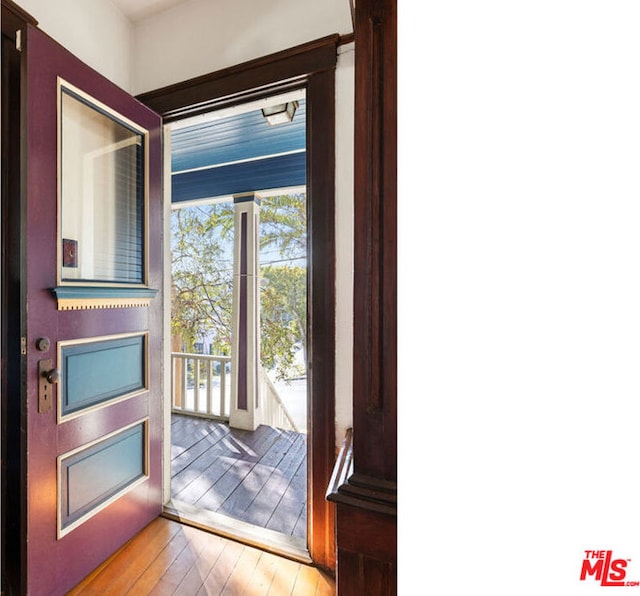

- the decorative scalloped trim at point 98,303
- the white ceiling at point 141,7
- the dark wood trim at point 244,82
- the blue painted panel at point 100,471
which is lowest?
the blue painted panel at point 100,471

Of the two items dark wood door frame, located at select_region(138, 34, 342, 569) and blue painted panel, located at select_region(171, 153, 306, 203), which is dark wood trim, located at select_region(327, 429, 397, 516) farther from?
blue painted panel, located at select_region(171, 153, 306, 203)

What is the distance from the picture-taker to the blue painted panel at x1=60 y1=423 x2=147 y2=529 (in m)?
1.22

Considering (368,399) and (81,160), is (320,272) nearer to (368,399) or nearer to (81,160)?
(368,399)

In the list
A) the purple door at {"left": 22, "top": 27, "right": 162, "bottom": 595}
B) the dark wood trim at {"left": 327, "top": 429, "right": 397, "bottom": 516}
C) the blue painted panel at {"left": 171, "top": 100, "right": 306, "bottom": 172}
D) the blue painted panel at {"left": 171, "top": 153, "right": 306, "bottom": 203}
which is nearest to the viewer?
the dark wood trim at {"left": 327, "top": 429, "right": 397, "bottom": 516}

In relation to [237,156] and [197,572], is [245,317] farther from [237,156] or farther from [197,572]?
[197,572]

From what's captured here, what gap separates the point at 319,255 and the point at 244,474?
169cm

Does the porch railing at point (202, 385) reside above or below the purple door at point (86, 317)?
below

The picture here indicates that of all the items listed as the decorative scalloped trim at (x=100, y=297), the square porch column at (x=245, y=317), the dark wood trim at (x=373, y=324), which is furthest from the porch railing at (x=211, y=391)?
the dark wood trim at (x=373, y=324)

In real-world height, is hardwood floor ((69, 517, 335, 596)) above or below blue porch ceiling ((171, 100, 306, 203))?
below

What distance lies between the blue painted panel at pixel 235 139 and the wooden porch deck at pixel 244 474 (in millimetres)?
2432

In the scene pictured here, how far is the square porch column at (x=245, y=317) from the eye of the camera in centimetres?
→ 316

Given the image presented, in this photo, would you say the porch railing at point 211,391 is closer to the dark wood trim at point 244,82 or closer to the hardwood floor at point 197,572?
the hardwood floor at point 197,572

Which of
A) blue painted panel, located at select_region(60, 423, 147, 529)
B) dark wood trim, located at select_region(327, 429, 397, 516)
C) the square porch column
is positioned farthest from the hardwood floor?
the square porch column

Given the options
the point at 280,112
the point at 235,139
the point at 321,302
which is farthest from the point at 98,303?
the point at 235,139
